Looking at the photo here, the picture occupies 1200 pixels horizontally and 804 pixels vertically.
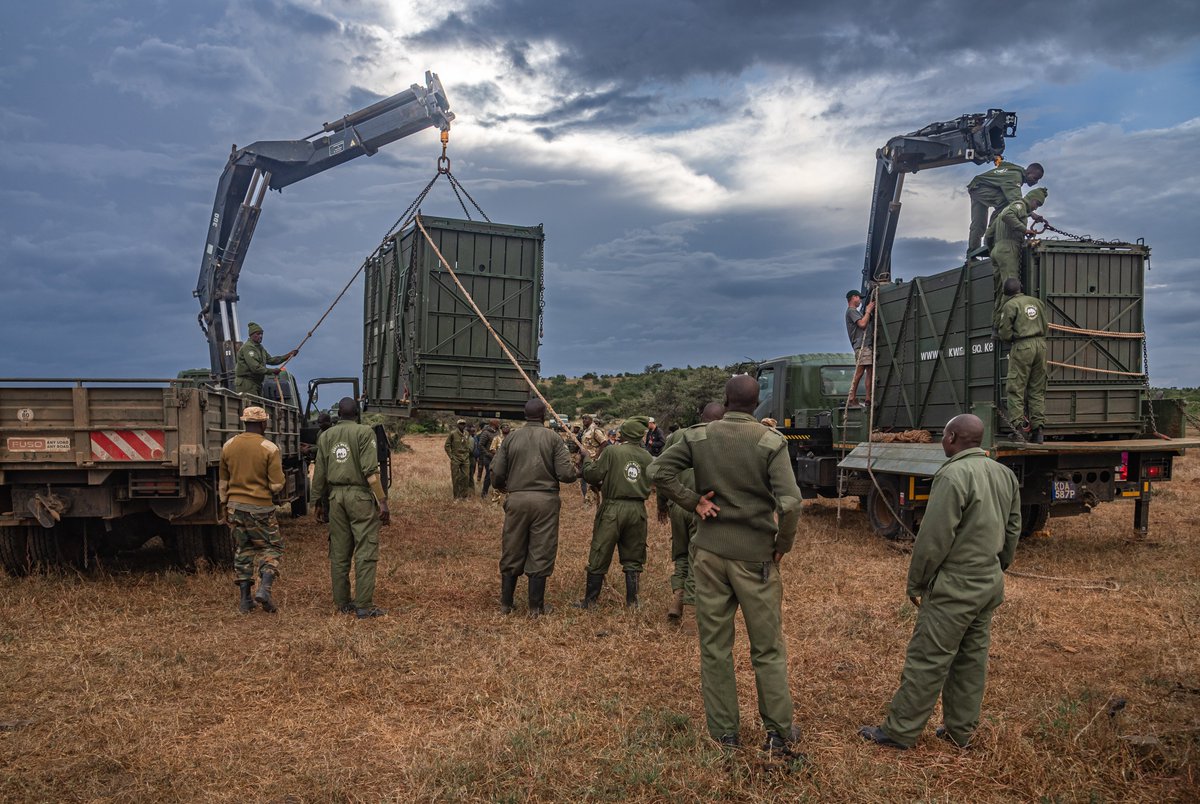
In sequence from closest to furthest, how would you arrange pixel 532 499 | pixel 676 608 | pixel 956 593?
pixel 956 593, pixel 676 608, pixel 532 499

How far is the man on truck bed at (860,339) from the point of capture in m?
11.9

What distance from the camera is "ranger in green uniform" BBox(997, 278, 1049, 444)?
8.99 m

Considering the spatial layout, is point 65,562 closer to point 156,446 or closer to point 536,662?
point 156,446

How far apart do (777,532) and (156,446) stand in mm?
5573

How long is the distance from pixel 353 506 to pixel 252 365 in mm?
5469

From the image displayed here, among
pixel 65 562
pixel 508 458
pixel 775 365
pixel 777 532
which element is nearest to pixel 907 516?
pixel 775 365

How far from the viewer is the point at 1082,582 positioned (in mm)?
8094

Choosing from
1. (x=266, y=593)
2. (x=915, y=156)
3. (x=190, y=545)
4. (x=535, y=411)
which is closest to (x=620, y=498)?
(x=535, y=411)

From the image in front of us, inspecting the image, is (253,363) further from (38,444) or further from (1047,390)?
(1047,390)

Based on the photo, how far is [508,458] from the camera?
7.10m

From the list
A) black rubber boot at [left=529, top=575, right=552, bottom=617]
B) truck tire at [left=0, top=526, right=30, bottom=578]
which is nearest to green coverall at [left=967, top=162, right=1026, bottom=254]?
black rubber boot at [left=529, top=575, right=552, bottom=617]

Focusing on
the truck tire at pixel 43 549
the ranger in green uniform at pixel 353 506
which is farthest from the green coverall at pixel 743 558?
the truck tire at pixel 43 549

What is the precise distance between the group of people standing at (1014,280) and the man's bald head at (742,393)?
5.87 m

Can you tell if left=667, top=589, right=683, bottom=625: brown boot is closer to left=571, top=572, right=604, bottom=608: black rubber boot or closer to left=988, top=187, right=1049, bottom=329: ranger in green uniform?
left=571, top=572, right=604, bottom=608: black rubber boot
